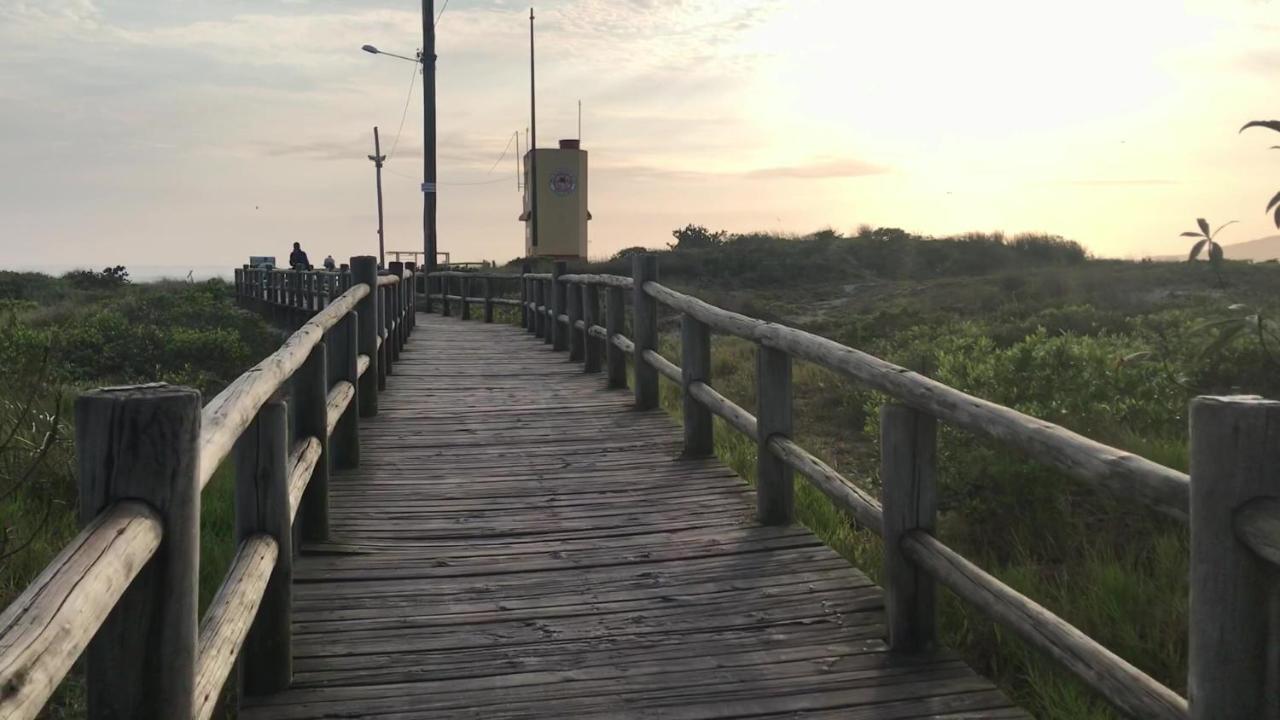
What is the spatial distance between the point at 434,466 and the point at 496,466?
1.20 ft

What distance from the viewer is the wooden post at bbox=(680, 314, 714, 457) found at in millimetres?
6543

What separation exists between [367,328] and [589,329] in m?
3.28

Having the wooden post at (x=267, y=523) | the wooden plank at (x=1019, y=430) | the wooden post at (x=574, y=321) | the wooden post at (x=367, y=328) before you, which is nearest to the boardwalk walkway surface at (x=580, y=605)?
the wooden post at (x=267, y=523)

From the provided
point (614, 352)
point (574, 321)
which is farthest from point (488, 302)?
point (614, 352)

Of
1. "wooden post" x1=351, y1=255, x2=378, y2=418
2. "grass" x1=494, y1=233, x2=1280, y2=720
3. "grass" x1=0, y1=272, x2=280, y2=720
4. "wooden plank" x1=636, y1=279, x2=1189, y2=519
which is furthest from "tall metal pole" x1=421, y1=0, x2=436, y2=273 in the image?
"wooden plank" x1=636, y1=279, x2=1189, y2=519

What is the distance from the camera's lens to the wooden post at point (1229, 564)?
6.98 feet

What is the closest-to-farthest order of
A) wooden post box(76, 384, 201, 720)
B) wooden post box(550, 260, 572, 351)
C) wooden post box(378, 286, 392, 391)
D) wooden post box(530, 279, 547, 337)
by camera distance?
wooden post box(76, 384, 201, 720)
wooden post box(378, 286, 392, 391)
wooden post box(550, 260, 572, 351)
wooden post box(530, 279, 547, 337)

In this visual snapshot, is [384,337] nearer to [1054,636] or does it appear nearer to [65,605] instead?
[1054,636]

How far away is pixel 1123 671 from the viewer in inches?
98.8

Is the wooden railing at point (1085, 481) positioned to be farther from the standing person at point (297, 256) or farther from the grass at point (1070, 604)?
the standing person at point (297, 256)

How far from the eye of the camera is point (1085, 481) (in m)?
2.68

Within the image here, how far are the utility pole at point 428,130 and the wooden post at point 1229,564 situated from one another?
995 inches

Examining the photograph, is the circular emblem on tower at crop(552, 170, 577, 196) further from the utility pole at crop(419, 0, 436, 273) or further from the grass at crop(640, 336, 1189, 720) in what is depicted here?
the grass at crop(640, 336, 1189, 720)

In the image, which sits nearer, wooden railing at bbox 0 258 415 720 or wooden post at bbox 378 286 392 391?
wooden railing at bbox 0 258 415 720
